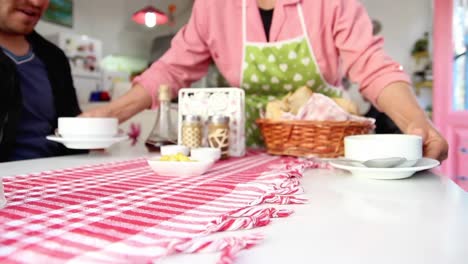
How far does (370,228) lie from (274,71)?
33.9 inches

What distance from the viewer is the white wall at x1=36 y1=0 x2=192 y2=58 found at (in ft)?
15.0

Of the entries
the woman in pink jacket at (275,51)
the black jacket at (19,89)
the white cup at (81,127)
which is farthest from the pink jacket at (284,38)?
the black jacket at (19,89)

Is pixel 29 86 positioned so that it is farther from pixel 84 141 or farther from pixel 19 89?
pixel 84 141

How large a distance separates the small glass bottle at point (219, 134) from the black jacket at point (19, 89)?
0.68 m

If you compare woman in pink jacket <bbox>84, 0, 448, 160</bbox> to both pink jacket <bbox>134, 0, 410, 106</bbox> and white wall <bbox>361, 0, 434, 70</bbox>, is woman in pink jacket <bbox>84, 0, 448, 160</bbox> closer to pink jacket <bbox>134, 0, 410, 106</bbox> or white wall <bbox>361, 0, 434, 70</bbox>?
pink jacket <bbox>134, 0, 410, 106</bbox>

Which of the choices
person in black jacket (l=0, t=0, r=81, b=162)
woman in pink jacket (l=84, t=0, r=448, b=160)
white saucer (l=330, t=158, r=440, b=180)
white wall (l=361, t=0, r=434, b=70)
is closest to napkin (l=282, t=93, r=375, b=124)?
woman in pink jacket (l=84, t=0, r=448, b=160)

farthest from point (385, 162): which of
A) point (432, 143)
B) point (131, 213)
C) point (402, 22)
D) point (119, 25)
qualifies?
point (119, 25)

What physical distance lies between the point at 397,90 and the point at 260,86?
0.44 meters

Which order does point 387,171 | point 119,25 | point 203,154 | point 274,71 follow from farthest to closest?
point 119,25 → point 274,71 → point 203,154 → point 387,171

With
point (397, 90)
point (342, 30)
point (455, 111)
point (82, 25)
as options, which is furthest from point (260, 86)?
point (82, 25)

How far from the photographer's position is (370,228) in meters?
0.35

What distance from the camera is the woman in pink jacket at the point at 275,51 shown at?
3.39 feet

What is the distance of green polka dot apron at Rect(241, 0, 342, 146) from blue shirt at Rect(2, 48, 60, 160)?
0.73 meters

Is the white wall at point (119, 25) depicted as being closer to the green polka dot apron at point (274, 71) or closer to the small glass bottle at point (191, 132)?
the green polka dot apron at point (274, 71)
